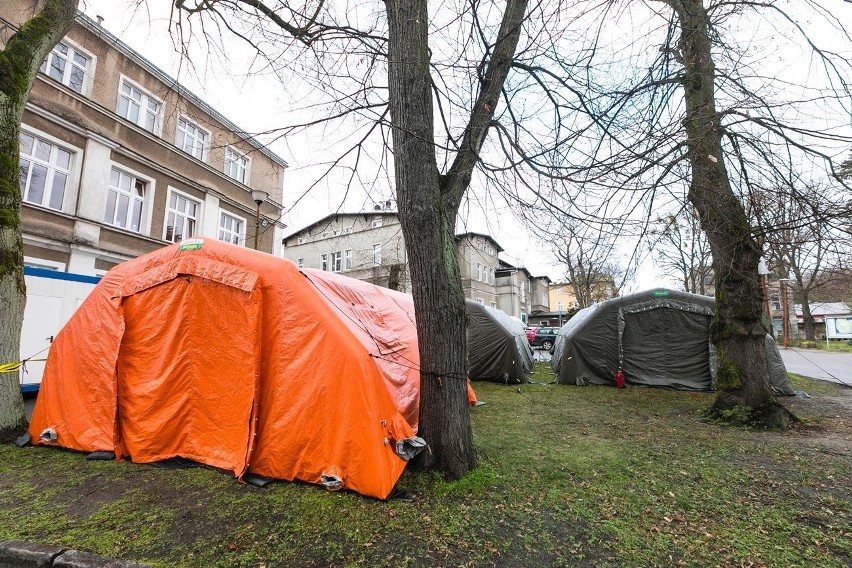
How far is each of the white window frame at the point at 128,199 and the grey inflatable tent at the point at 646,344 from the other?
15363 millimetres

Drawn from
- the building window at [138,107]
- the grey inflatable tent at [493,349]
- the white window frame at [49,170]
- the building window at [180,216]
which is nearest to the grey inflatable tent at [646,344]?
the grey inflatable tent at [493,349]

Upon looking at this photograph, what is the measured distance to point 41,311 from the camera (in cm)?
768

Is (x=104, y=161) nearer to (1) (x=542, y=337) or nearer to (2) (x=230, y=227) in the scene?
(2) (x=230, y=227)

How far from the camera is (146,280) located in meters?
4.80

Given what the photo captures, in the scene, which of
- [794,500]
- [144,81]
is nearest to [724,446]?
[794,500]

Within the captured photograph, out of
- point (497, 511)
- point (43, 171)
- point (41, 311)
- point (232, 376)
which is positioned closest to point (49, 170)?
point (43, 171)

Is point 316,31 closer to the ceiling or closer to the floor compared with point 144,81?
closer to the floor

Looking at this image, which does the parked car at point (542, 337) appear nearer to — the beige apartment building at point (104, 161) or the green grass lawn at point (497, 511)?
the beige apartment building at point (104, 161)

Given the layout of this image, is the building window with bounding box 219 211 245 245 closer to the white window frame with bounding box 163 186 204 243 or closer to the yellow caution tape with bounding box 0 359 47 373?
the white window frame with bounding box 163 186 204 243

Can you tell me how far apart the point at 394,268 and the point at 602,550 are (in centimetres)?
1704

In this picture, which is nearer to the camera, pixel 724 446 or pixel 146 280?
pixel 146 280

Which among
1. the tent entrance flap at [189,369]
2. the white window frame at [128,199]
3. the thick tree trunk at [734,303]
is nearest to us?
the tent entrance flap at [189,369]

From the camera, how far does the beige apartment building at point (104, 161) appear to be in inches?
446

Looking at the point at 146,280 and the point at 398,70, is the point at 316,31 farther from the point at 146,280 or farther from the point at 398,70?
the point at 146,280
